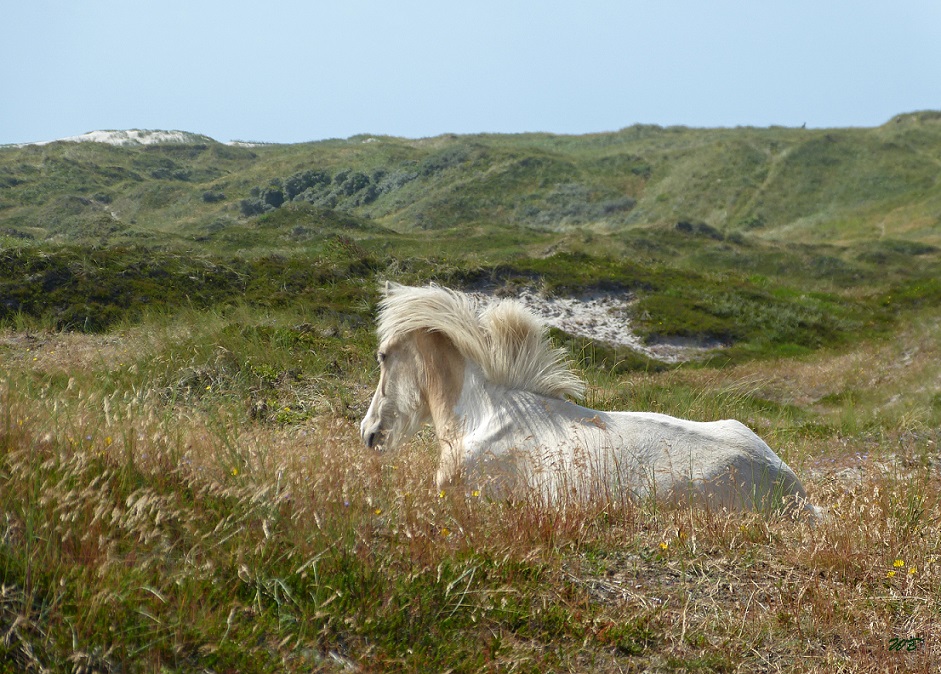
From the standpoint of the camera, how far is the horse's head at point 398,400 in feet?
19.7

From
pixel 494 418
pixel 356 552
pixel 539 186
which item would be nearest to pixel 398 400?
pixel 494 418

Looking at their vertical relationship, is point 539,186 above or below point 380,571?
above

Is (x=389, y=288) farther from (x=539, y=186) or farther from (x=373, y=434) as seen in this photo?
(x=539, y=186)

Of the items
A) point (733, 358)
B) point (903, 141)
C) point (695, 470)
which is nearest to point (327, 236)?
point (733, 358)

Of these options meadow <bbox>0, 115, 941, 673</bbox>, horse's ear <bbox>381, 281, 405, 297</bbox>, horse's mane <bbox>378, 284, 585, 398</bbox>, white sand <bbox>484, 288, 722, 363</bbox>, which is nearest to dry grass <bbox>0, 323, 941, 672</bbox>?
meadow <bbox>0, 115, 941, 673</bbox>

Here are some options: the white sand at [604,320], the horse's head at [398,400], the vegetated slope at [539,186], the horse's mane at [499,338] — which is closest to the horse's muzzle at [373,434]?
the horse's head at [398,400]

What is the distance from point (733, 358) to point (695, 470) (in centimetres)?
→ 1836

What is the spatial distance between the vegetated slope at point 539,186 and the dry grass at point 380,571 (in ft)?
166

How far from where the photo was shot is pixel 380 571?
2875 mm

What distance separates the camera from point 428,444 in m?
6.54

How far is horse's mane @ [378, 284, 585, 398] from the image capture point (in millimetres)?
5660

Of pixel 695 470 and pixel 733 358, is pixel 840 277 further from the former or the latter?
pixel 695 470

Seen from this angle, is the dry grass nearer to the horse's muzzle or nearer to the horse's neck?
the horse's neck

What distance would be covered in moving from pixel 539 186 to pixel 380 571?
80.0 m
